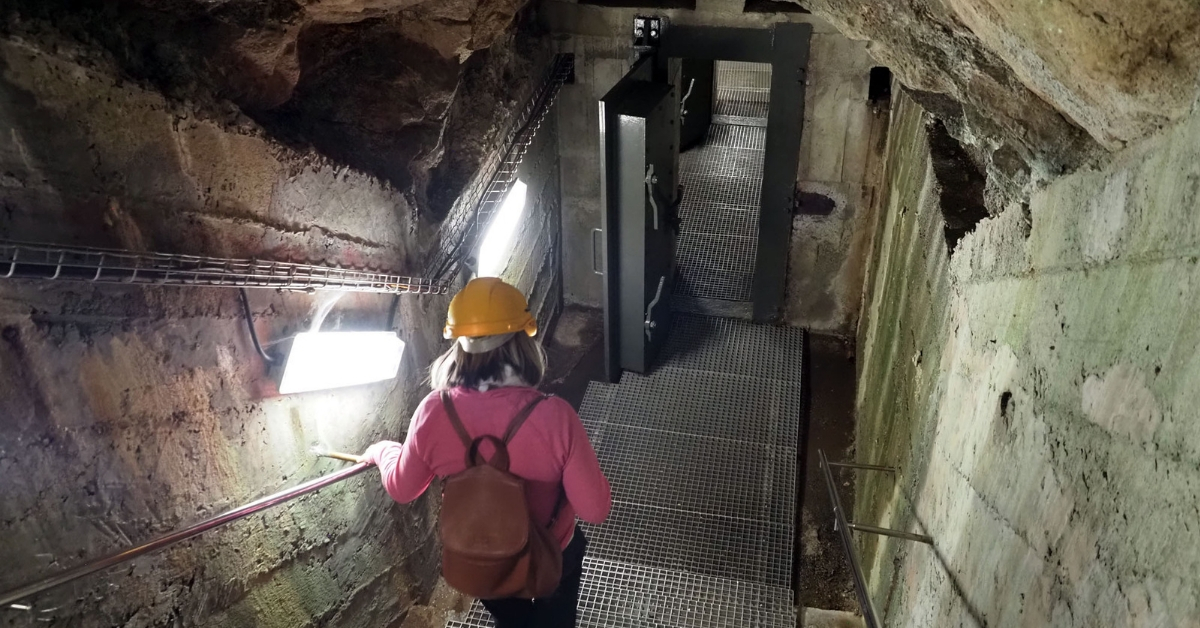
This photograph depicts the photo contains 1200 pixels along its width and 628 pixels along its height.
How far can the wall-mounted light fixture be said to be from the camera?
5.88 meters

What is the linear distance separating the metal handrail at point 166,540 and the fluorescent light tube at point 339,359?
0.43 m

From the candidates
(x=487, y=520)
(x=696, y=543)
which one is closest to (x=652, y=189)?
(x=696, y=543)

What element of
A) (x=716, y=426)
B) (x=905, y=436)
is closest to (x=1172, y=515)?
(x=905, y=436)

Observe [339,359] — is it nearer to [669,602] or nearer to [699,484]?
[669,602]

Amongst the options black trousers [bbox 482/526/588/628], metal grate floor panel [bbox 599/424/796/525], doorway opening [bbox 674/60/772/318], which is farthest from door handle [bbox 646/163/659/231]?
black trousers [bbox 482/526/588/628]

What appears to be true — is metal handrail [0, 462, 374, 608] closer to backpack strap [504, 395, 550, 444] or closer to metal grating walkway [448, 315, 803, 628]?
backpack strap [504, 395, 550, 444]

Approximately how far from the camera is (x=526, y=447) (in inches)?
125

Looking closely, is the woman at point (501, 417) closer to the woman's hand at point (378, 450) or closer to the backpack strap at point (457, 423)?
the backpack strap at point (457, 423)

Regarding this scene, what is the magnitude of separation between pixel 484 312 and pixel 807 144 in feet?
16.0

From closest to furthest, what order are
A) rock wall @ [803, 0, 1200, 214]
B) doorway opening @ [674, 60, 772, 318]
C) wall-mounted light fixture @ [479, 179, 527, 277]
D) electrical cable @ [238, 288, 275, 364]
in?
rock wall @ [803, 0, 1200, 214]
electrical cable @ [238, 288, 275, 364]
wall-mounted light fixture @ [479, 179, 527, 277]
doorway opening @ [674, 60, 772, 318]

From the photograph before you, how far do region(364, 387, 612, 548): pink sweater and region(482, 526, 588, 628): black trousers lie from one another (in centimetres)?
54

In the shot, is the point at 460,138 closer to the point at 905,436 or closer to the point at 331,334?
the point at 331,334

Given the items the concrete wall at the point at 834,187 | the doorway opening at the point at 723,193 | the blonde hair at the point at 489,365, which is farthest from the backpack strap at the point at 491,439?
the doorway opening at the point at 723,193

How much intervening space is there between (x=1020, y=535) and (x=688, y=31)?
18.1 ft
